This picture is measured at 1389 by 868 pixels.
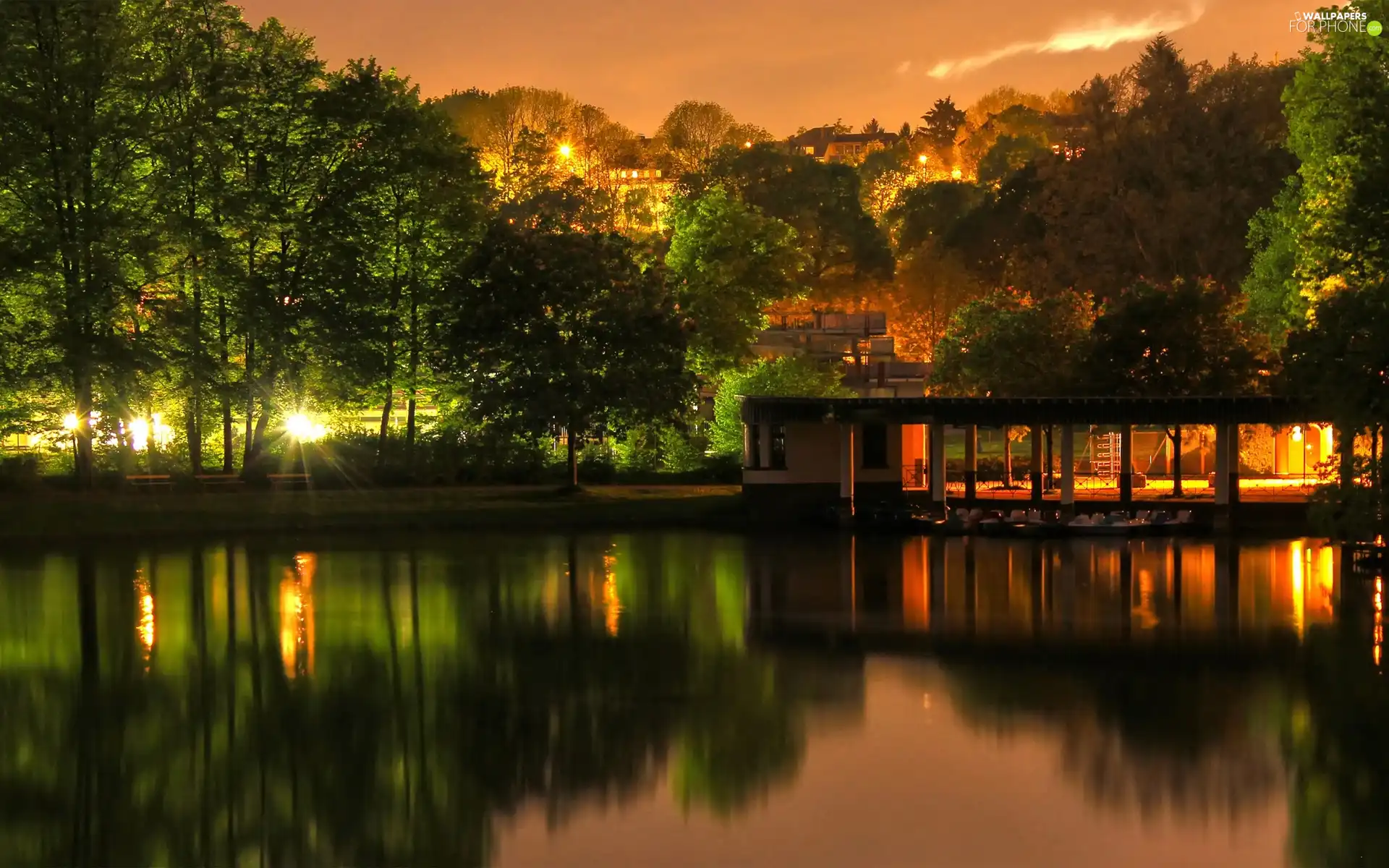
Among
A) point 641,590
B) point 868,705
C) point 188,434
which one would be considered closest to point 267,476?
A: point 188,434

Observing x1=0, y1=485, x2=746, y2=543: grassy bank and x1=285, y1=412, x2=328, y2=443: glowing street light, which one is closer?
x1=0, y1=485, x2=746, y2=543: grassy bank

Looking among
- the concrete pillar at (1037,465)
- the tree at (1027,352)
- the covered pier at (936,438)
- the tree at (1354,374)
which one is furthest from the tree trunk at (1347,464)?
the tree at (1027,352)

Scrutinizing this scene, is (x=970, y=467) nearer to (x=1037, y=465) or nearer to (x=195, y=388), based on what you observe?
(x=1037, y=465)

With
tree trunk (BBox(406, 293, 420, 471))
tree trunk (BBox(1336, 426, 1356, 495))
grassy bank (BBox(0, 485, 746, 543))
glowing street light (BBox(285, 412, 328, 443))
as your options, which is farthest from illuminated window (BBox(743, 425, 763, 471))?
tree trunk (BBox(1336, 426, 1356, 495))

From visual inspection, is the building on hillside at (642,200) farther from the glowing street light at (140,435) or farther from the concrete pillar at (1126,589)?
the concrete pillar at (1126,589)

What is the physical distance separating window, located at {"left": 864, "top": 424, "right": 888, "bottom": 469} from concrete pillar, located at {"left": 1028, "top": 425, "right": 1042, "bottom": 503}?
17.0 ft

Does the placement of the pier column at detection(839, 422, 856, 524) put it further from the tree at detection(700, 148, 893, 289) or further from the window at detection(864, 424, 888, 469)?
the tree at detection(700, 148, 893, 289)

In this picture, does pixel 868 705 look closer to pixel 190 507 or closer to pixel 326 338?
pixel 190 507

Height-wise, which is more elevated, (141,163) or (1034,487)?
(141,163)

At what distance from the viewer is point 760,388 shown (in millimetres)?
67438

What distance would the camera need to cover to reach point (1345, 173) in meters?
55.4

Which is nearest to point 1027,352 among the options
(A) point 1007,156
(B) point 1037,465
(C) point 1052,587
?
(B) point 1037,465

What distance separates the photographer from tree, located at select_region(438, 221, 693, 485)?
58.9 meters

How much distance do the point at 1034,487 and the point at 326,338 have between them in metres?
26.2
